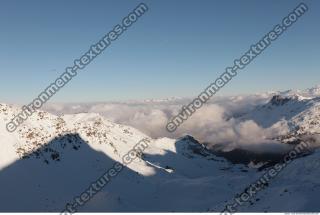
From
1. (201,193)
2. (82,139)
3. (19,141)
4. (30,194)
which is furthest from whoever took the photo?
(82,139)

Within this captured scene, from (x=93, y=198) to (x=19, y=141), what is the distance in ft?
55.6

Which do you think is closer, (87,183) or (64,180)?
(64,180)

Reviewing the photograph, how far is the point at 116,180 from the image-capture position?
228 ft

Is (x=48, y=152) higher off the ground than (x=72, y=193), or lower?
higher

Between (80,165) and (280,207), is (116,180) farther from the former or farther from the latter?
(280,207)

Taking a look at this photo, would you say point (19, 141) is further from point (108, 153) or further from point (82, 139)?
point (108, 153)

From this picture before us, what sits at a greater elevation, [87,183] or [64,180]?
[64,180]

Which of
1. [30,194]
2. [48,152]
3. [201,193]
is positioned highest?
[48,152]

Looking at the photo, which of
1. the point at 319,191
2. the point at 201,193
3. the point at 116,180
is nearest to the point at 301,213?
the point at 319,191

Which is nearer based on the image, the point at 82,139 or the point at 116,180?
the point at 116,180

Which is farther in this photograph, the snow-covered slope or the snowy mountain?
the snow-covered slope

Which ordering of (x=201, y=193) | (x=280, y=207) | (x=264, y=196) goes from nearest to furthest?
(x=280, y=207) < (x=264, y=196) < (x=201, y=193)

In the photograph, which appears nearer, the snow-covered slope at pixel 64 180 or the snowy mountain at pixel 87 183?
the snowy mountain at pixel 87 183

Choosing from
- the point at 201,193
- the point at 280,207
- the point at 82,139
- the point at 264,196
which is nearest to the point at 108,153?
the point at 82,139
